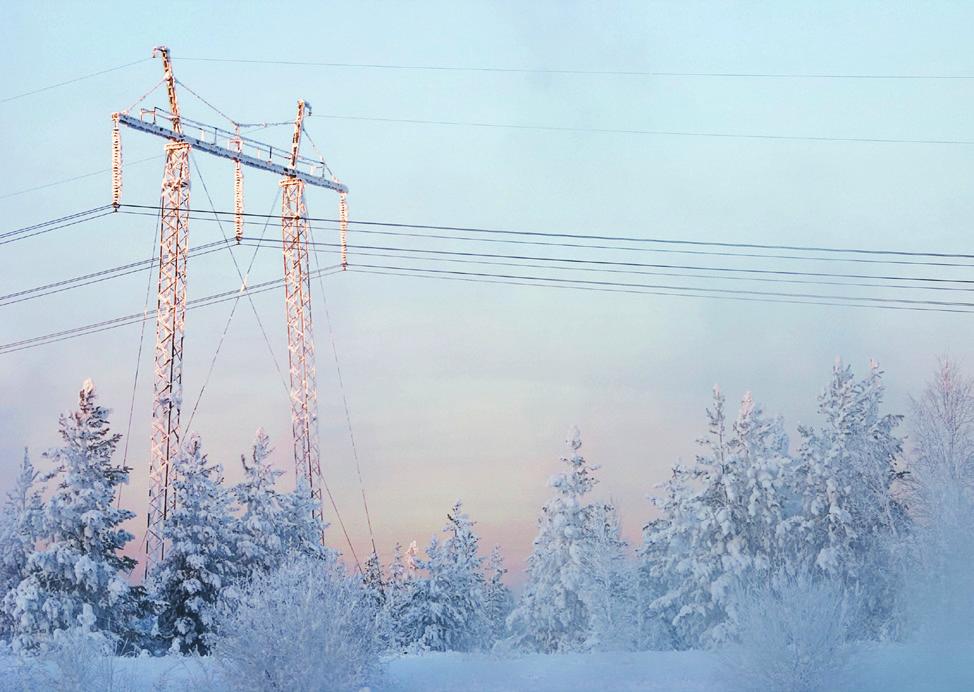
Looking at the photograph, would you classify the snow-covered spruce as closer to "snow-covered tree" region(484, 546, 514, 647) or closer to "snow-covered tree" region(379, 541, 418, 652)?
"snow-covered tree" region(379, 541, 418, 652)

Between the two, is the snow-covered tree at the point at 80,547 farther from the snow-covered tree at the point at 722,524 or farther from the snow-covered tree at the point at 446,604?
the snow-covered tree at the point at 722,524

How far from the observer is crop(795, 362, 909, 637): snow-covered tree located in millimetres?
51875

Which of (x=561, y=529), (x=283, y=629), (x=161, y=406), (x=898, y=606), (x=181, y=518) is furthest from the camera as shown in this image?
(x=561, y=529)

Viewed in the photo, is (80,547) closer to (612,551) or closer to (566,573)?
(566,573)

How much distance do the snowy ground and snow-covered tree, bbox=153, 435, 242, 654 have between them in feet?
38.8

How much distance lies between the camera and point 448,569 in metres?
62.1

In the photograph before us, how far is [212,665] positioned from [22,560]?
1754 cm

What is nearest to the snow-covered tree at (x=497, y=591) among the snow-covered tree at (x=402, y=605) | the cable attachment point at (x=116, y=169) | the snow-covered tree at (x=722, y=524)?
the snow-covered tree at (x=402, y=605)

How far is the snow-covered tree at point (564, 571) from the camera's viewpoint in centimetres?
5416

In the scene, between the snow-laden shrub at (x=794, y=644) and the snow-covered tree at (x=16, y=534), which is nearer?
the snow-laden shrub at (x=794, y=644)

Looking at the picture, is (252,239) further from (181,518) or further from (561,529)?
(561,529)

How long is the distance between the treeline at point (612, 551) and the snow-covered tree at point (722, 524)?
0.10 meters

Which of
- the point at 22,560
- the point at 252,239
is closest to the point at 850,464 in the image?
the point at 252,239

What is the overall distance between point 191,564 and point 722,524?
23.0 metres
